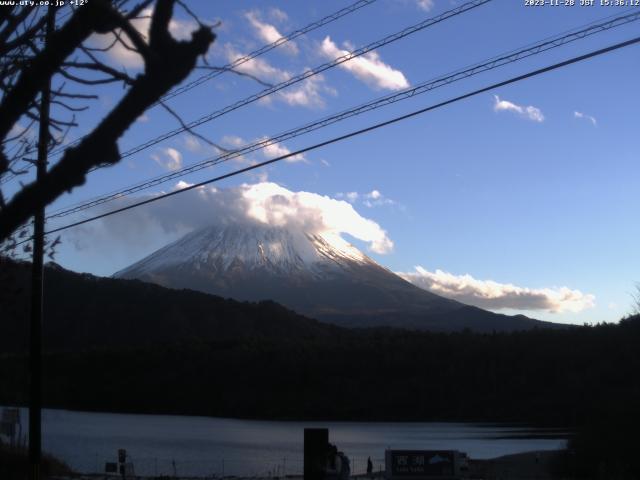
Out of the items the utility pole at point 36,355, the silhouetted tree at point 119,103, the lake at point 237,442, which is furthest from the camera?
the lake at point 237,442

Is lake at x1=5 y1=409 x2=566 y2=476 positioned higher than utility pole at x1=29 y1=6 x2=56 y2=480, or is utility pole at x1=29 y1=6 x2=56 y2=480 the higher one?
utility pole at x1=29 y1=6 x2=56 y2=480

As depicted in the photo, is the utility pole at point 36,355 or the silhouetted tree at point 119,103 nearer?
the silhouetted tree at point 119,103

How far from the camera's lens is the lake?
4494cm

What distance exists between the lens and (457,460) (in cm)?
2439

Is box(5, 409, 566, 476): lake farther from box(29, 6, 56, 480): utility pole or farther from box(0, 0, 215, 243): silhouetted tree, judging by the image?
box(0, 0, 215, 243): silhouetted tree

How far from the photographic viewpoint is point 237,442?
64375mm

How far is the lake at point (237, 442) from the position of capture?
44.9 meters

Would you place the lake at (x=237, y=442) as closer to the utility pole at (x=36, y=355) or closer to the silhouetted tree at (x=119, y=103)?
the utility pole at (x=36, y=355)

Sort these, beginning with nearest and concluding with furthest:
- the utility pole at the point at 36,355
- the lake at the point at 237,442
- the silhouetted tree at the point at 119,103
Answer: the silhouetted tree at the point at 119,103, the utility pole at the point at 36,355, the lake at the point at 237,442

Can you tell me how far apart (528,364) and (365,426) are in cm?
2512

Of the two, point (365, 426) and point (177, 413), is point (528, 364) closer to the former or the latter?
point (365, 426)

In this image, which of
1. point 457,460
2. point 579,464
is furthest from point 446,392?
point 457,460

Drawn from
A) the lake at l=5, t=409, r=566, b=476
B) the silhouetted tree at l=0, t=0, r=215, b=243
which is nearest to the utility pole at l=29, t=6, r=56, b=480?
the silhouetted tree at l=0, t=0, r=215, b=243

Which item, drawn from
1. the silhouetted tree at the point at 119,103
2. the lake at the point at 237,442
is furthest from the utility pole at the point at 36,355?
the lake at the point at 237,442
